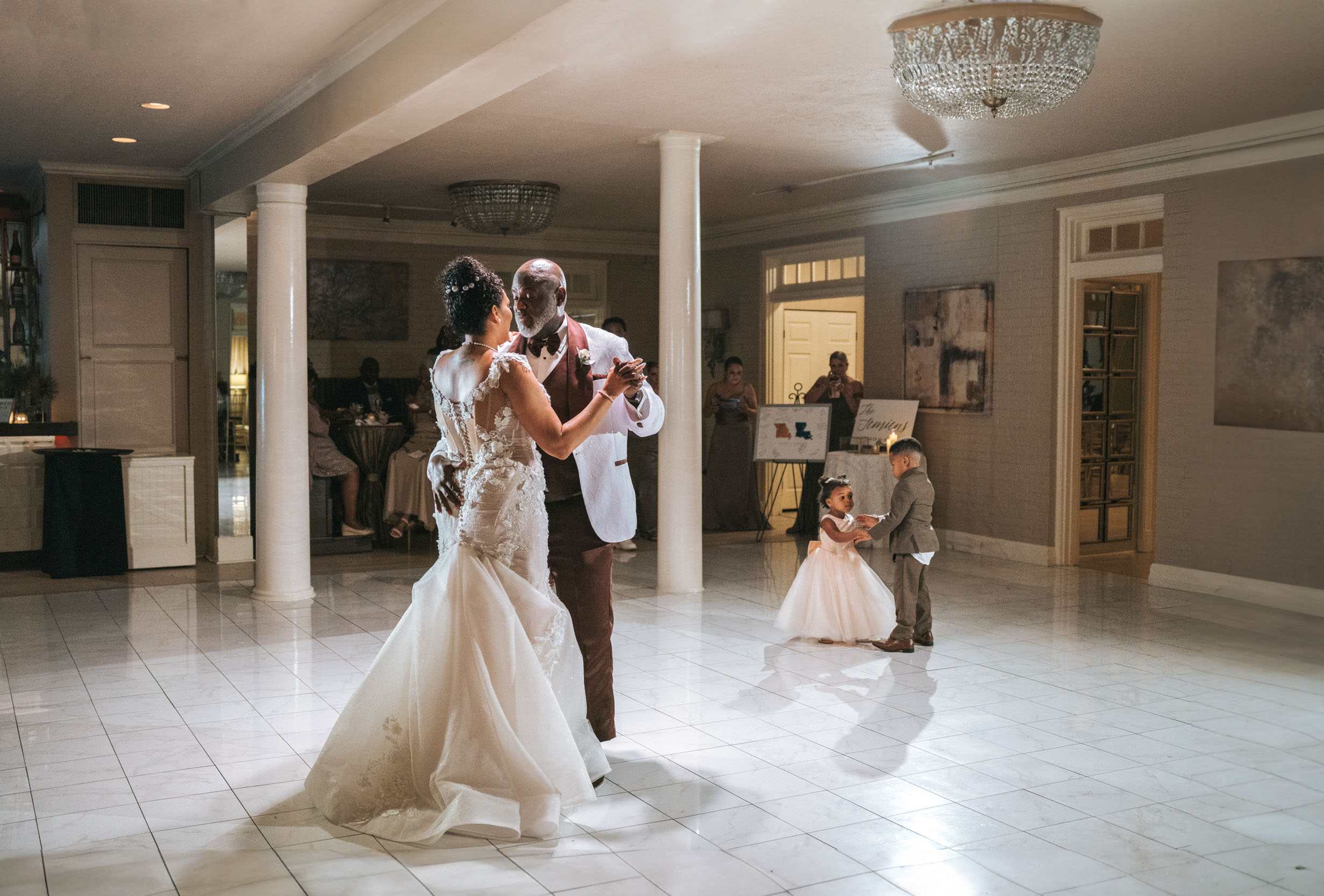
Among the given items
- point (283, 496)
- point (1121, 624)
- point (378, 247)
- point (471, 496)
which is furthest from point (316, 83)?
point (378, 247)

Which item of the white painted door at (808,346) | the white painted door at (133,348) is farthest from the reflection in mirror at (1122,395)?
the white painted door at (133,348)

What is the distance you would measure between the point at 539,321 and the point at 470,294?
0.90 feet

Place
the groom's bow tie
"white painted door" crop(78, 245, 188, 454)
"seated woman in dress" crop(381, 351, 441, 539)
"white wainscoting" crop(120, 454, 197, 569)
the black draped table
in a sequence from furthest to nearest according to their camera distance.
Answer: "seated woman in dress" crop(381, 351, 441, 539), "white painted door" crop(78, 245, 188, 454), "white wainscoting" crop(120, 454, 197, 569), the black draped table, the groom's bow tie

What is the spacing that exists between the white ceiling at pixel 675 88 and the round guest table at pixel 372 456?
2.01 meters

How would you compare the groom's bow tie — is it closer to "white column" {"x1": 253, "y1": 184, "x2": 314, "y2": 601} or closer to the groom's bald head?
the groom's bald head

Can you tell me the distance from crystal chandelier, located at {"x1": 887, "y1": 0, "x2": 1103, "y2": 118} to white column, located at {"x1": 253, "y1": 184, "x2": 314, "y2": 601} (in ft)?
13.8

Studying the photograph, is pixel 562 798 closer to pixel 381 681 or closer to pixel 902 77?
pixel 381 681

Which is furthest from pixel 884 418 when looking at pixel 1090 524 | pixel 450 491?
pixel 450 491

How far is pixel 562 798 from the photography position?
350cm

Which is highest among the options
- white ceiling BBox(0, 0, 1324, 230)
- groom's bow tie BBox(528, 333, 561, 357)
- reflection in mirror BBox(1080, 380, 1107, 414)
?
white ceiling BBox(0, 0, 1324, 230)

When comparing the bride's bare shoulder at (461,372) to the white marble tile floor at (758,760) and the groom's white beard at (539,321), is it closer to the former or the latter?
the groom's white beard at (539,321)

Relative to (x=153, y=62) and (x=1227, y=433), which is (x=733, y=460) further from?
(x=153, y=62)

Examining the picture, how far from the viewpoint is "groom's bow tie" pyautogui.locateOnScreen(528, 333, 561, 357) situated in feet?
12.8

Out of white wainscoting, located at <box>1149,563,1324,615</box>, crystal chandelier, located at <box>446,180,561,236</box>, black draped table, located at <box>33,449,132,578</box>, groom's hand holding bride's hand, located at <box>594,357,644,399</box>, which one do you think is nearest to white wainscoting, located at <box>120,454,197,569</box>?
black draped table, located at <box>33,449,132,578</box>
